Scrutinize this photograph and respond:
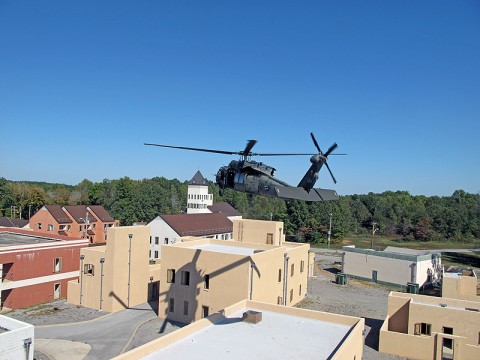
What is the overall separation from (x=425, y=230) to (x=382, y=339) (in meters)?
69.5

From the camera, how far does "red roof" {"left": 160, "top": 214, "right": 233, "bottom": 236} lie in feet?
160

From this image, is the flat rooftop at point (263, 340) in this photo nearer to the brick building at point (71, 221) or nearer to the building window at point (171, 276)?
the building window at point (171, 276)

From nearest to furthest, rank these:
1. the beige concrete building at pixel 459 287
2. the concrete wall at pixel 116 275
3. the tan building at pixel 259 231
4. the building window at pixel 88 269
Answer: the concrete wall at pixel 116 275, the building window at pixel 88 269, the beige concrete building at pixel 459 287, the tan building at pixel 259 231

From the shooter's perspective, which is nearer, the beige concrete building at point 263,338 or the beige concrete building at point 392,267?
the beige concrete building at point 263,338

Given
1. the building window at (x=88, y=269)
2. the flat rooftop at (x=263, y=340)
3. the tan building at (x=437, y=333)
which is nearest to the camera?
the flat rooftop at (x=263, y=340)

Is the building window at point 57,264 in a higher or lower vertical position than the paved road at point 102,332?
higher

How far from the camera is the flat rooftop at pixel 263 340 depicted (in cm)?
1280

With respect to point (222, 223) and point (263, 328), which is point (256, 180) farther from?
point (222, 223)

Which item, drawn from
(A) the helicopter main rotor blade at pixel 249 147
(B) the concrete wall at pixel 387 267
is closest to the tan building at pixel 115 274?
(A) the helicopter main rotor blade at pixel 249 147

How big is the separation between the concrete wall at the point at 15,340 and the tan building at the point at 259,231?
66.3 feet

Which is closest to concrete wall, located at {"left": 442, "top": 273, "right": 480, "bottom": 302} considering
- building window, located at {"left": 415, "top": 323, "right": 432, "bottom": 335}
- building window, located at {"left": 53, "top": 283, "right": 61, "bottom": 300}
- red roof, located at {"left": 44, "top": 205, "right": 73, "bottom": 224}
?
building window, located at {"left": 415, "top": 323, "right": 432, "bottom": 335}

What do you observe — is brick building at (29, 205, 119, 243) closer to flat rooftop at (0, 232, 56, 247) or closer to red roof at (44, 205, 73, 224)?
red roof at (44, 205, 73, 224)

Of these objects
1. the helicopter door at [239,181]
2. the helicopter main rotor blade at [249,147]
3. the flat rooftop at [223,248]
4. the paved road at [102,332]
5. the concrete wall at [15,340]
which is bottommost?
the paved road at [102,332]

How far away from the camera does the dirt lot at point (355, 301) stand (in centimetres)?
2430
